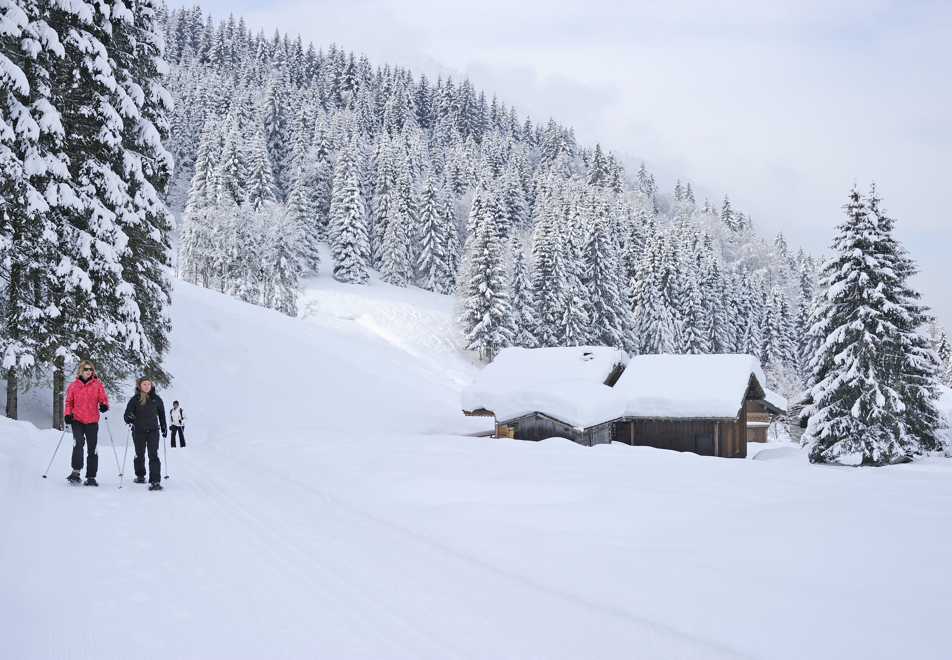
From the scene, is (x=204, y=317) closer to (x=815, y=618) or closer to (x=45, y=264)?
(x=45, y=264)

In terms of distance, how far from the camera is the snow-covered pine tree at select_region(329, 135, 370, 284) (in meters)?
59.1

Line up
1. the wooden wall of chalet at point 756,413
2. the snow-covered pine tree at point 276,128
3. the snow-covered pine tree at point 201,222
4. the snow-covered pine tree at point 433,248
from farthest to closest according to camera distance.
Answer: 1. the snow-covered pine tree at point 276,128
2. the snow-covered pine tree at point 433,248
3. the snow-covered pine tree at point 201,222
4. the wooden wall of chalet at point 756,413

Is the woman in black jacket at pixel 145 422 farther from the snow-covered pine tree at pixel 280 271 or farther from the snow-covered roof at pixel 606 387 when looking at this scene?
the snow-covered pine tree at pixel 280 271

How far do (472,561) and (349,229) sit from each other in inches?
2264

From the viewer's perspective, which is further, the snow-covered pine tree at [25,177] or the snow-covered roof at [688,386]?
the snow-covered roof at [688,386]

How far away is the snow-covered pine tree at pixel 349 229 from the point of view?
59125mm

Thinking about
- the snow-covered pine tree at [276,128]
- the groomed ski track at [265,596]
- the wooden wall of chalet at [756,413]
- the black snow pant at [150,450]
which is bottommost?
the wooden wall of chalet at [756,413]

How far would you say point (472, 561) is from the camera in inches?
201

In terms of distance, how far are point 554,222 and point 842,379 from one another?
99.7 ft

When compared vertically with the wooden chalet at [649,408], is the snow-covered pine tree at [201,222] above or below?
above

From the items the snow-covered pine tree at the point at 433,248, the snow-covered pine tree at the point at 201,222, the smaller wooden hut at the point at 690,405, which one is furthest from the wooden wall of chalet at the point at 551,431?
the snow-covered pine tree at the point at 433,248

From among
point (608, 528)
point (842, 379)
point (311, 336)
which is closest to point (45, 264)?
point (608, 528)

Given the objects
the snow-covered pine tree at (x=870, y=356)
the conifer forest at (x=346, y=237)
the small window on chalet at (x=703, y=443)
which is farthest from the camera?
the small window on chalet at (x=703, y=443)

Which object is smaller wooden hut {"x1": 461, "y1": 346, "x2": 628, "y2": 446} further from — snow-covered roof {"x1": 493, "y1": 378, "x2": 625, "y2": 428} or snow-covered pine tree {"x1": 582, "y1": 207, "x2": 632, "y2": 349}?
snow-covered pine tree {"x1": 582, "y1": 207, "x2": 632, "y2": 349}
